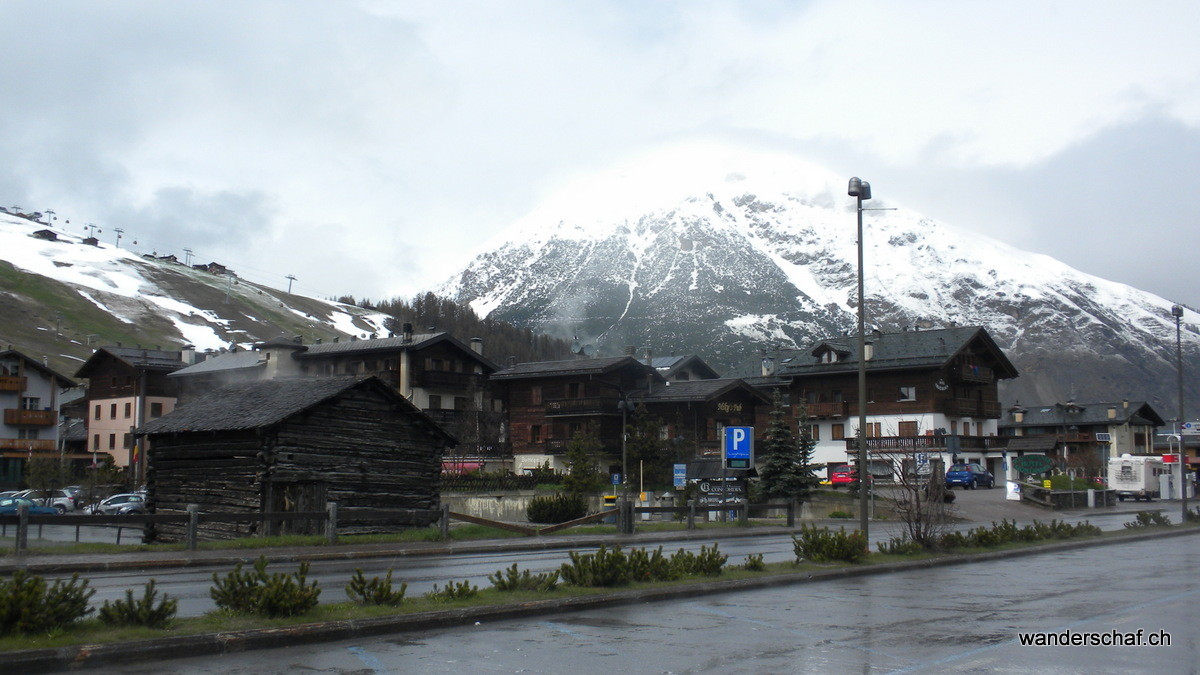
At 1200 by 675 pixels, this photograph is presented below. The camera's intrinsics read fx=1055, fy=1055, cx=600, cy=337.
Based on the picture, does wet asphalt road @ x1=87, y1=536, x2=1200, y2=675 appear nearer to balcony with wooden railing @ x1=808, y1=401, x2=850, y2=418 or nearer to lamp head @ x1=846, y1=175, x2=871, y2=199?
lamp head @ x1=846, y1=175, x2=871, y2=199

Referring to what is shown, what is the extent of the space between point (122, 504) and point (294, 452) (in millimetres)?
23027

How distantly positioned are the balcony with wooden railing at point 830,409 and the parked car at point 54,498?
53.5 metres

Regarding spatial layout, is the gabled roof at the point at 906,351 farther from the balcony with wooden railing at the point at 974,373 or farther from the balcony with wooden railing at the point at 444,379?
the balcony with wooden railing at the point at 444,379

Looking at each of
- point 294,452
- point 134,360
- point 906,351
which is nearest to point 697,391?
point 906,351

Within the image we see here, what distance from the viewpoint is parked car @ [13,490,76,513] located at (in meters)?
54.4

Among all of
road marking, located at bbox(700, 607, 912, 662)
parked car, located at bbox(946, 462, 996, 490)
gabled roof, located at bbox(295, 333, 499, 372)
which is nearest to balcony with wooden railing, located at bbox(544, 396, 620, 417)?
gabled roof, located at bbox(295, 333, 499, 372)

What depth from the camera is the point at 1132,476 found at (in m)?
71.8

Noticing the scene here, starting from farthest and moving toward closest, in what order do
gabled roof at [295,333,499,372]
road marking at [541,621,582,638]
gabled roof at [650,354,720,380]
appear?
1. gabled roof at [650,354,720,380]
2. gabled roof at [295,333,499,372]
3. road marking at [541,621,582,638]

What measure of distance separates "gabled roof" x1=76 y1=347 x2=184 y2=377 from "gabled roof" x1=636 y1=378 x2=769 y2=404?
4000cm

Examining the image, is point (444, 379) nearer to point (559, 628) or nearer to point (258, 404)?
point (258, 404)

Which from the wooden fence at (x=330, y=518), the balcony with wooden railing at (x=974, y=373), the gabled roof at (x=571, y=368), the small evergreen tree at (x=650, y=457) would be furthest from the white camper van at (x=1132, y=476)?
the wooden fence at (x=330, y=518)

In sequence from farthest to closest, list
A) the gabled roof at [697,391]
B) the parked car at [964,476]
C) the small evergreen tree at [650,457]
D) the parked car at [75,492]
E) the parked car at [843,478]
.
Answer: the gabled roof at [697,391]
the parked car at [964,476]
the small evergreen tree at [650,457]
the parked car at [843,478]
the parked car at [75,492]

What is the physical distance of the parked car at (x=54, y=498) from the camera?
54.4 meters

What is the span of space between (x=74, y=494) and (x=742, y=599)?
53832mm
